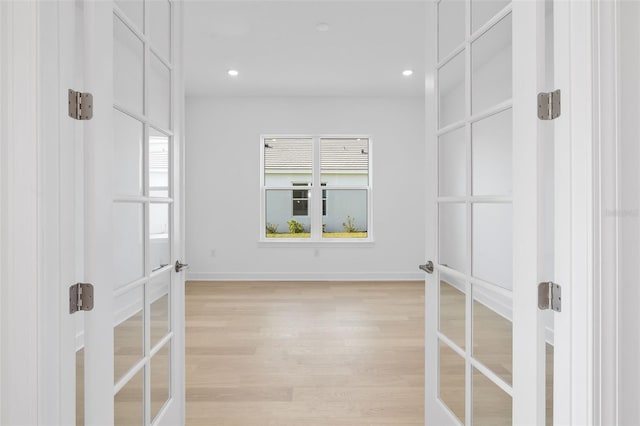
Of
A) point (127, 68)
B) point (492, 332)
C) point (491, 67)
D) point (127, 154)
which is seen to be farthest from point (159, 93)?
point (492, 332)

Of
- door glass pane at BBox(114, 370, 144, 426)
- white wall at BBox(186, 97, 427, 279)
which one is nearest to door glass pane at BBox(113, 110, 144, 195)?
door glass pane at BBox(114, 370, 144, 426)

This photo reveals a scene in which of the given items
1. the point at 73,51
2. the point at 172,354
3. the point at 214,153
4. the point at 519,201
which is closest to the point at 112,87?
the point at 73,51

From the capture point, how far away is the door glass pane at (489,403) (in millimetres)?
1167

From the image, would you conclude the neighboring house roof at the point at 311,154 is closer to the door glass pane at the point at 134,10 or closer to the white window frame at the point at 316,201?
the white window frame at the point at 316,201

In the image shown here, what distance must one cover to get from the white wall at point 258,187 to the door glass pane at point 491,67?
408 cm

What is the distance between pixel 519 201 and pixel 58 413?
57.3 inches

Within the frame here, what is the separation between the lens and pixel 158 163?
1483 millimetres

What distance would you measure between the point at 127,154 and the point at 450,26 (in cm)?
146

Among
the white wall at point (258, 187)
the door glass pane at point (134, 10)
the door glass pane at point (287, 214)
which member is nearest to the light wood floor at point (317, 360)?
the white wall at point (258, 187)

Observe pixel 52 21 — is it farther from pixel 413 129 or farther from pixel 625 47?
pixel 413 129

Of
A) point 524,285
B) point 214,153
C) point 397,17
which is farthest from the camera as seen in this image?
point 214,153

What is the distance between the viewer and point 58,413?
35.9 inches

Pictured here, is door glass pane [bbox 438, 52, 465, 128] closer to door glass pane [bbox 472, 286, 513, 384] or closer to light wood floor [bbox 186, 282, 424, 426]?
door glass pane [bbox 472, 286, 513, 384]

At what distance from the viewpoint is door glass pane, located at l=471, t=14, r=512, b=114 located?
1146 millimetres
